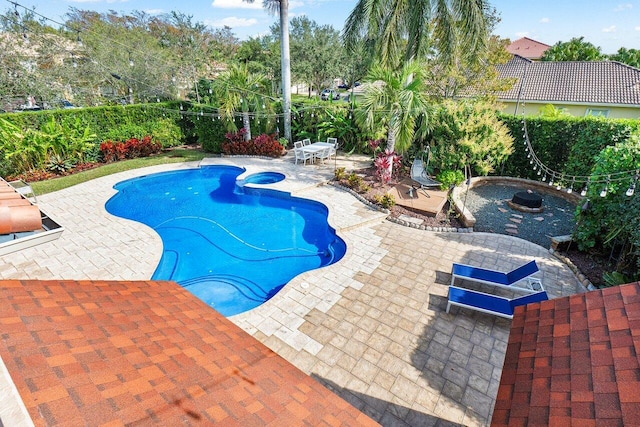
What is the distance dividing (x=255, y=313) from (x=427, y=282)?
15.3 ft

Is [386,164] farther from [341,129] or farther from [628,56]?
[628,56]

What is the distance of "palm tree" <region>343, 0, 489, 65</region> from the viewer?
1541cm

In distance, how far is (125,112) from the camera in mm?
20719

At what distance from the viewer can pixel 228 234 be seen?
12289 mm

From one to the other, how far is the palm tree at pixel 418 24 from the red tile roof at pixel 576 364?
1619cm

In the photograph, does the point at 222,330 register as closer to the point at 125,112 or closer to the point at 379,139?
the point at 379,139

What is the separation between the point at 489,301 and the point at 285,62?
62.0 feet

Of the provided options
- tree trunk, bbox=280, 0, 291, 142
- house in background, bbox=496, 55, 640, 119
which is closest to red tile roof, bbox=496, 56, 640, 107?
house in background, bbox=496, 55, 640, 119

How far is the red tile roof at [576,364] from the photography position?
2295mm

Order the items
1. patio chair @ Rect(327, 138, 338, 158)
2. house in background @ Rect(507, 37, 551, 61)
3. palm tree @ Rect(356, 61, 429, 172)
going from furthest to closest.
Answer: house in background @ Rect(507, 37, 551, 61) < patio chair @ Rect(327, 138, 338, 158) < palm tree @ Rect(356, 61, 429, 172)

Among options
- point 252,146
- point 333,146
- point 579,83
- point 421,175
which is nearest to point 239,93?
point 252,146

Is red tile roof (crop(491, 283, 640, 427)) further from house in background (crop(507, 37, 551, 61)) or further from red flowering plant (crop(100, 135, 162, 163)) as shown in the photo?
house in background (crop(507, 37, 551, 61))

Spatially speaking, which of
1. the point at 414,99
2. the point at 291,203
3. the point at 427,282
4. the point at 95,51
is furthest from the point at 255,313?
the point at 95,51

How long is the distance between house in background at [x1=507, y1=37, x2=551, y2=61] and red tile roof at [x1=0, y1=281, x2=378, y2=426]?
82901 mm
